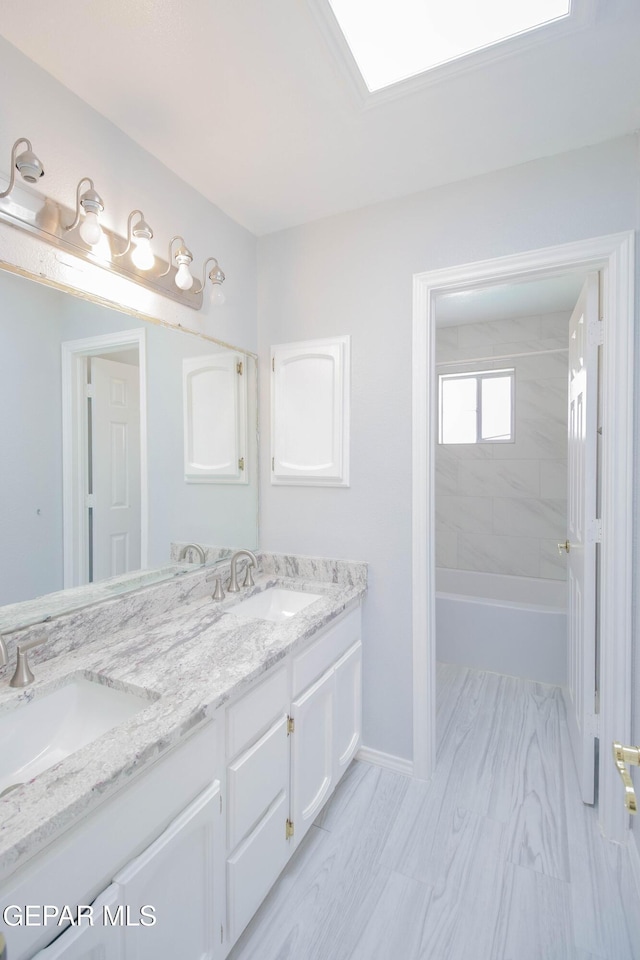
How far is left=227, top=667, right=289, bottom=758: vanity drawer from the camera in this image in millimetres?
1099

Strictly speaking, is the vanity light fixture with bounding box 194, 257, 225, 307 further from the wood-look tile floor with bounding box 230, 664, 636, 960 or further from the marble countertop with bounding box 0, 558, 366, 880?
the wood-look tile floor with bounding box 230, 664, 636, 960

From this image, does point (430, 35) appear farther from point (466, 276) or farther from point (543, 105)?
point (466, 276)

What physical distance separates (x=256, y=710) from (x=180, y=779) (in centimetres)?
29

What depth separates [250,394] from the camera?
2100 mm

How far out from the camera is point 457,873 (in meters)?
1.44

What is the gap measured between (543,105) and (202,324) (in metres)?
1.35

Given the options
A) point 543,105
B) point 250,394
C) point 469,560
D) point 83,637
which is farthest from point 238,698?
point 469,560

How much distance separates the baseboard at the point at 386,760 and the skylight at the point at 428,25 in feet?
7.98

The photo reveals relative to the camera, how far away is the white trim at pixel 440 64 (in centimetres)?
106

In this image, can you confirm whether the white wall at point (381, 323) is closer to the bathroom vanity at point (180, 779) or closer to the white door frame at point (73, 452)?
the bathroom vanity at point (180, 779)

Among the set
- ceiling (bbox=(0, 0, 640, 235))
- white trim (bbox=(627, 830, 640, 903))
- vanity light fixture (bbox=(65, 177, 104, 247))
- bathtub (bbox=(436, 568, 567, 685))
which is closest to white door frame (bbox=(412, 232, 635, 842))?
white trim (bbox=(627, 830, 640, 903))

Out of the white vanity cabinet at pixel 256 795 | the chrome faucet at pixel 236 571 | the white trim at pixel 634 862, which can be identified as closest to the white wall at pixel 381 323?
the chrome faucet at pixel 236 571

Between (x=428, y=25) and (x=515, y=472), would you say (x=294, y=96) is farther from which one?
(x=515, y=472)

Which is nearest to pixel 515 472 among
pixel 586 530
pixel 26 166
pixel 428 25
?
pixel 586 530
